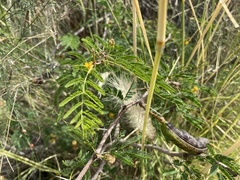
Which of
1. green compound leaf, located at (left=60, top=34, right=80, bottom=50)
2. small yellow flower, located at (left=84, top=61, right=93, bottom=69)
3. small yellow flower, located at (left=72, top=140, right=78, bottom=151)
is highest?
small yellow flower, located at (left=84, top=61, right=93, bottom=69)

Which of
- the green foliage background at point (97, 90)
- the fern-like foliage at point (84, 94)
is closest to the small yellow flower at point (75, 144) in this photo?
the green foliage background at point (97, 90)

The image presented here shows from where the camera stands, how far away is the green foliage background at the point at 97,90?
0.86 metres

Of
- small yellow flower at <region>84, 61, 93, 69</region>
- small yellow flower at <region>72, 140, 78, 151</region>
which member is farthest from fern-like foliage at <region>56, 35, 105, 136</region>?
small yellow flower at <region>72, 140, 78, 151</region>

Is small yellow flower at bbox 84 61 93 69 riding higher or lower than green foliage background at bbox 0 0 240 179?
higher

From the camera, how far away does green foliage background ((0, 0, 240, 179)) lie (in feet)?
2.82

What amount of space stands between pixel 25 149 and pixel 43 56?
1.09 feet

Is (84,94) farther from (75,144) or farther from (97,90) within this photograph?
(75,144)

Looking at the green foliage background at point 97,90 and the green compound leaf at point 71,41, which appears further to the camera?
the green compound leaf at point 71,41

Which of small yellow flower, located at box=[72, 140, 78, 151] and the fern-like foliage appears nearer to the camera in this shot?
the fern-like foliage

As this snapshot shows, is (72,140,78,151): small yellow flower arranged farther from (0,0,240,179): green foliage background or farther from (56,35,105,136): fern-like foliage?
(56,35,105,136): fern-like foliage

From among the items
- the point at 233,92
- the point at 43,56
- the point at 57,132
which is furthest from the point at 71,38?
the point at 233,92

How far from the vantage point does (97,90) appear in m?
0.84

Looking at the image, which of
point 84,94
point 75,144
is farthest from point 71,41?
point 84,94

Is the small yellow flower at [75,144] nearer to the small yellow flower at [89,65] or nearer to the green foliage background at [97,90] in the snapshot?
the green foliage background at [97,90]
